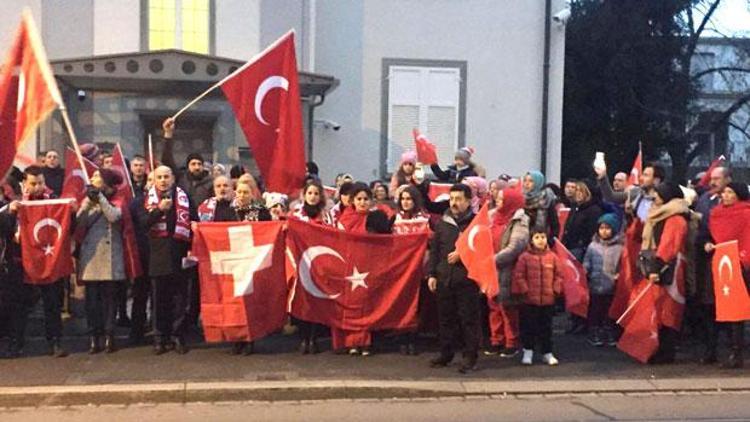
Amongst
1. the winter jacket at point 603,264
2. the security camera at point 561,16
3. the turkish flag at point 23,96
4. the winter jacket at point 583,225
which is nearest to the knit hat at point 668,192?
the winter jacket at point 603,264

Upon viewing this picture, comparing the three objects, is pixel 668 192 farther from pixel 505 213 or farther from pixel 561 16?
pixel 561 16

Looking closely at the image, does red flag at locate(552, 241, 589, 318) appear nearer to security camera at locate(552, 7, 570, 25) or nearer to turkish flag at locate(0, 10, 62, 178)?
turkish flag at locate(0, 10, 62, 178)

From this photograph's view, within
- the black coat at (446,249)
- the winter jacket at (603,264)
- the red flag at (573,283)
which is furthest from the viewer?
the winter jacket at (603,264)

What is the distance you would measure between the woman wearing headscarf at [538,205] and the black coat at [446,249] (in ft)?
2.87

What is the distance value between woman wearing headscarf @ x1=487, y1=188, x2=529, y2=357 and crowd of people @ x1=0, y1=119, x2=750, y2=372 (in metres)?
0.01

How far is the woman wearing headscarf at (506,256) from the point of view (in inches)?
358

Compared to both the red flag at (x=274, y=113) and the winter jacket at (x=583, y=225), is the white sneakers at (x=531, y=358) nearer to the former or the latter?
the winter jacket at (x=583, y=225)

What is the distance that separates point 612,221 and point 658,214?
0.98 meters

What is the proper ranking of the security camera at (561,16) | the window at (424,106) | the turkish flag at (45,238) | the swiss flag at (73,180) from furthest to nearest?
the security camera at (561,16)
the window at (424,106)
the swiss flag at (73,180)
the turkish flag at (45,238)

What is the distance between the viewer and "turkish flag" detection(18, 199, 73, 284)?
9031 mm

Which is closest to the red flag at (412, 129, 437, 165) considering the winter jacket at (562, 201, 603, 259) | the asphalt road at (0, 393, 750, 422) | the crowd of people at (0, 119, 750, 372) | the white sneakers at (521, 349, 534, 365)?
the winter jacket at (562, 201, 603, 259)

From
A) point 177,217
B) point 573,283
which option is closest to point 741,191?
point 573,283

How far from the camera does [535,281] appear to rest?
913cm

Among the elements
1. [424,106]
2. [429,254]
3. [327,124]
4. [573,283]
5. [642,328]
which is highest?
[424,106]
